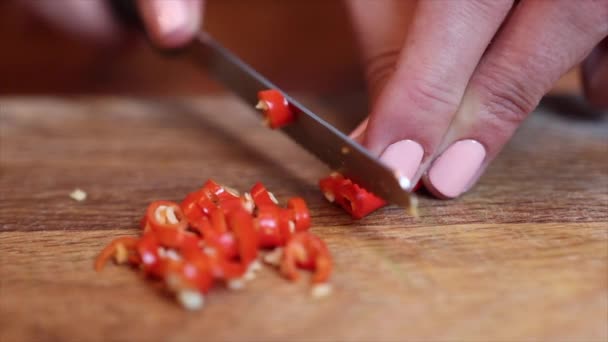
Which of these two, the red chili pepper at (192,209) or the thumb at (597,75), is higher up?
the thumb at (597,75)

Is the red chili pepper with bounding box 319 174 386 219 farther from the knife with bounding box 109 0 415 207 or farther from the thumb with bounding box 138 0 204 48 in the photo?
the thumb with bounding box 138 0 204 48

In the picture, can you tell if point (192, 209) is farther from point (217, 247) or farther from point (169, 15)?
point (169, 15)

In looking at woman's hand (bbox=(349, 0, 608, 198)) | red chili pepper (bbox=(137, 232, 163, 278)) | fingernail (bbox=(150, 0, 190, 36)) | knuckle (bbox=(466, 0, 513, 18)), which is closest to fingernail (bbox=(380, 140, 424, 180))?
woman's hand (bbox=(349, 0, 608, 198))

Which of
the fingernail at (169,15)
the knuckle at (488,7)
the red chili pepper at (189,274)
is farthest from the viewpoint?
the fingernail at (169,15)

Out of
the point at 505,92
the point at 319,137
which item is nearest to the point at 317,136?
the point at 319,137

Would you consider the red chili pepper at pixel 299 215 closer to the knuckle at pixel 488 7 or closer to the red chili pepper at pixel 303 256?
the red chili pepper at pixel 303 256

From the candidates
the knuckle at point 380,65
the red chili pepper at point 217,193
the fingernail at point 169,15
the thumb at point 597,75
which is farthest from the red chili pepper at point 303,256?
the thumb at point 597,75

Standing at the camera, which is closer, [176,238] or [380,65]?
[176,238]

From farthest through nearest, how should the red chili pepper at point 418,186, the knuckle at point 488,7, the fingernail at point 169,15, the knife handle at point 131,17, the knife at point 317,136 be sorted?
the knife handle at point 131,17
the fingernail at point 169,15
the red chili pepper at point 418,186
the knuckle at point 488,7
the knife at point 317,136

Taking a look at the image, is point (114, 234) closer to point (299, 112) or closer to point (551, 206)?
point (299, 112)
